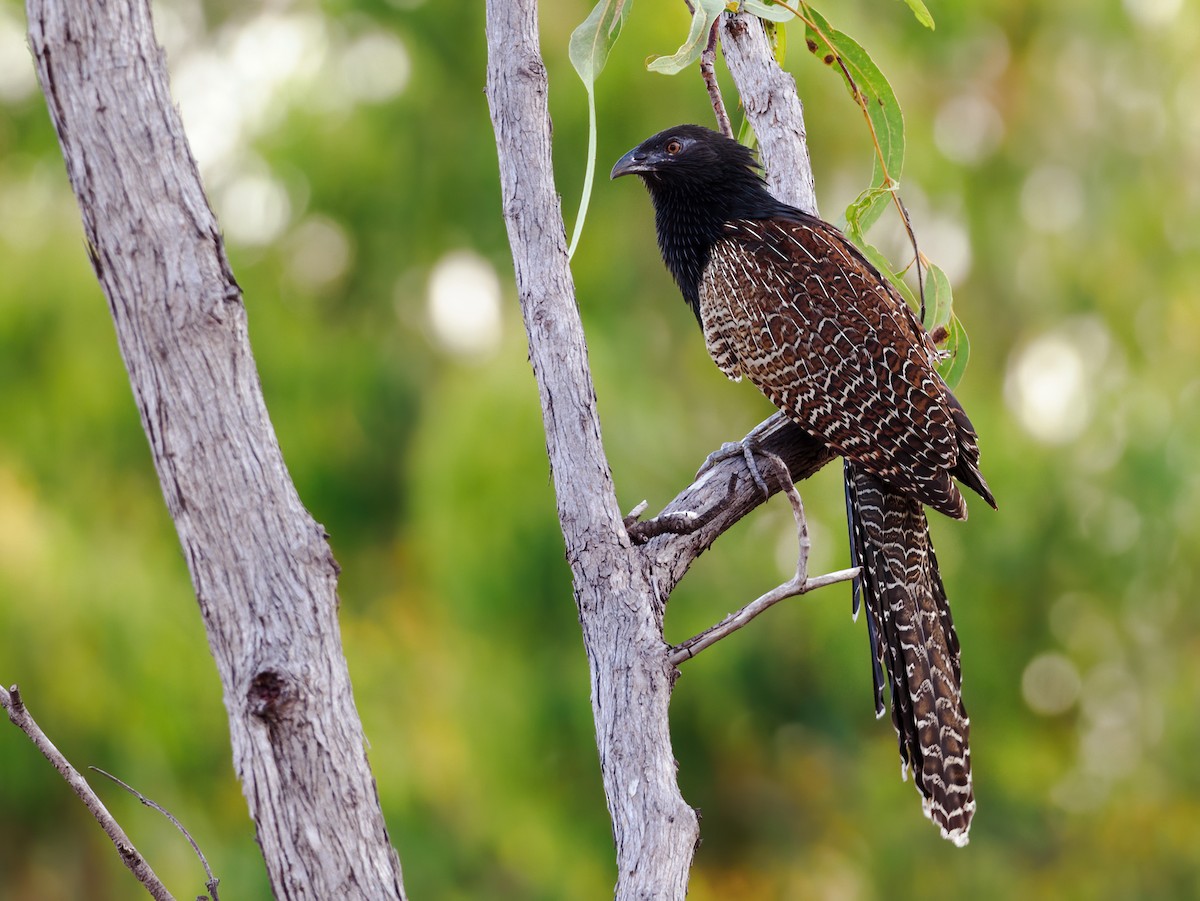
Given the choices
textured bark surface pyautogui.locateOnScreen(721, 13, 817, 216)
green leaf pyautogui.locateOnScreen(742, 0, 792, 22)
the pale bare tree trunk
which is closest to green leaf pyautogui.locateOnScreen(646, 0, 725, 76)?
green leaf pyautogui.locateOnScreen(742, 0, 792, 22)

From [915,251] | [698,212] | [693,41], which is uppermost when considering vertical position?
[698,212]

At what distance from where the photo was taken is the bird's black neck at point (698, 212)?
2.69m

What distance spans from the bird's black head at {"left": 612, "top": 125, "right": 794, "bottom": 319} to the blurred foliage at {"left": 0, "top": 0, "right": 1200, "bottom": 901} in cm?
199

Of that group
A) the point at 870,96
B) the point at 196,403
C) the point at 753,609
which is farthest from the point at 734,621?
the point at 870,96

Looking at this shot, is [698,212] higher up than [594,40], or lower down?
higher up

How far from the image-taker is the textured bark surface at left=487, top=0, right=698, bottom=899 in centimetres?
133

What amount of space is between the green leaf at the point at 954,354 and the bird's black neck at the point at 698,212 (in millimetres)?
438

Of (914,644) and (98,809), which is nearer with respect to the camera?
(98,809)

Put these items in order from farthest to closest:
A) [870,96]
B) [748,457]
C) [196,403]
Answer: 1. [870,96]
2. [748,457]
3. [196,403]

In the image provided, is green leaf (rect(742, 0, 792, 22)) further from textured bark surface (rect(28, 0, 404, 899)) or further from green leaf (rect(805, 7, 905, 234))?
textured bark surface (rect(28, 0, 404, 899))

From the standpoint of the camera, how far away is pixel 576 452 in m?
1.37

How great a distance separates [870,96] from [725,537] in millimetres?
2955

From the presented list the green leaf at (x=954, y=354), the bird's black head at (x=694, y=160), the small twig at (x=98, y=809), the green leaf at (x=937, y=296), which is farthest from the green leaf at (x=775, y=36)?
the small twig at (x=98, y=809)

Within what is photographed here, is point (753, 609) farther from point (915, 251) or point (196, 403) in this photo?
point (915, 251)
